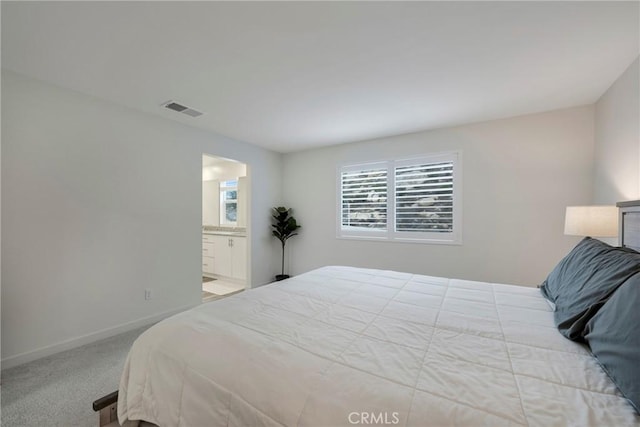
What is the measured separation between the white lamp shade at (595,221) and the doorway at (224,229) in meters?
4.01

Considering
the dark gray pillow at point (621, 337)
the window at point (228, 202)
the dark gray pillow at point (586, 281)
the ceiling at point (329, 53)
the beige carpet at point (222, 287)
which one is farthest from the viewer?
the window at point (228, 202)

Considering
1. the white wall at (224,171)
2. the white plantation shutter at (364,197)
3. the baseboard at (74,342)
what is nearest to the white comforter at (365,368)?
the baseboard at (74,342)

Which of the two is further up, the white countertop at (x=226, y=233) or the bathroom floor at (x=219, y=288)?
the white countertop at (x=226, y=233)

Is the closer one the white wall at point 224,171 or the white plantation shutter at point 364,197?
the white plantation shutter at point 364,197

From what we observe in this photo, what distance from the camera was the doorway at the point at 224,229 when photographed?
4715mm

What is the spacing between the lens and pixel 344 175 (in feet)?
14.4

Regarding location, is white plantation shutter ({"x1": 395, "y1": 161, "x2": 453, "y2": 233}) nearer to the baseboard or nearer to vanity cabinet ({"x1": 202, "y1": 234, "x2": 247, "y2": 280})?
vanity cabinet ({"x1": 202, "y1": 234, "x2": 247, "y2": 280})

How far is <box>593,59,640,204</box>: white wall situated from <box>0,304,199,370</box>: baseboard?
186 inches

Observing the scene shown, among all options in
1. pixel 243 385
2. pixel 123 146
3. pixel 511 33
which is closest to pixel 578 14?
pixel 511 33

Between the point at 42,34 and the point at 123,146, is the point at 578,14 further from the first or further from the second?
the point at 123,146

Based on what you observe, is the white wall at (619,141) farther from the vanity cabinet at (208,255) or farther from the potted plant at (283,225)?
the vanity cabinet at (208,255)

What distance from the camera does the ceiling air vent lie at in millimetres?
2754

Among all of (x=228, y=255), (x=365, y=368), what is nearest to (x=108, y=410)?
(x=365, y=368)

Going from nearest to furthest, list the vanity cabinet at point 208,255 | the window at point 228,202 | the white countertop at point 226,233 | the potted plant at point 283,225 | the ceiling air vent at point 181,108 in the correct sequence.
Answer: the ceiling air vent at point 181,108
the potted plant at point 283,225
the white countertop at point 226,233
the vanity cabinet at point 208,255
the window at point 228,202
